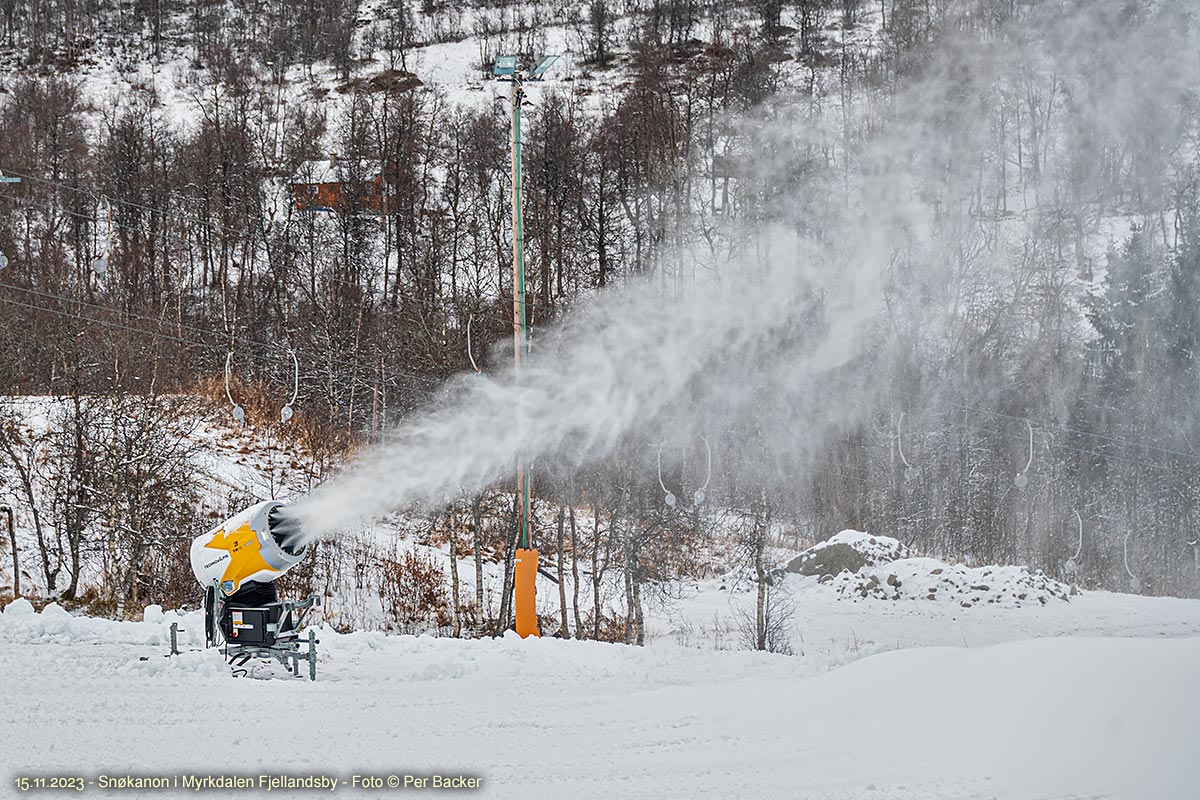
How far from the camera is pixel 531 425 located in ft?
50.9

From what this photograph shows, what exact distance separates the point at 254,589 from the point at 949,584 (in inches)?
576

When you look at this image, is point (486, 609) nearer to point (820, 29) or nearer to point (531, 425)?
point (531, 425)

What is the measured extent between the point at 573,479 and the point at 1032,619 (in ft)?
31.3

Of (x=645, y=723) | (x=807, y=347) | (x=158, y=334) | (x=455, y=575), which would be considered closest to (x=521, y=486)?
(x=455, y=575)

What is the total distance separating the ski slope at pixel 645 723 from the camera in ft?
18.1

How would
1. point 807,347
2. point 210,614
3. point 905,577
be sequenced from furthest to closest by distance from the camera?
point 905,577
point 807,347
point 210,614

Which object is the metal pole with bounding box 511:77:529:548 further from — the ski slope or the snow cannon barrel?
the snow cannon barrel

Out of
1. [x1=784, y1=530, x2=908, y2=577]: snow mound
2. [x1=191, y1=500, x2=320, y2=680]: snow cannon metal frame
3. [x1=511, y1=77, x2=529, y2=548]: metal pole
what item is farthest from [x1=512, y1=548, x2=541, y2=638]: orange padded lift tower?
[x1=784, y1=530, x2=908, y2=577]: snow mound

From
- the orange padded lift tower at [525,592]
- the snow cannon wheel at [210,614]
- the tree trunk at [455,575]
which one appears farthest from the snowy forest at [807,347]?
the snow cannon wheel at [210,614]

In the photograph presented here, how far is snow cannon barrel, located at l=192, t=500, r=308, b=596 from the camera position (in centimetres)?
898

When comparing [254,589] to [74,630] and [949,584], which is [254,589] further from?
[949,584]

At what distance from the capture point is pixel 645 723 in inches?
273

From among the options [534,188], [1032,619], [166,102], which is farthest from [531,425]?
[166,102]

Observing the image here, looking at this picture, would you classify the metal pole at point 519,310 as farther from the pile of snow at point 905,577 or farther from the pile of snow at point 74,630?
the pile of snow at point 905,577
